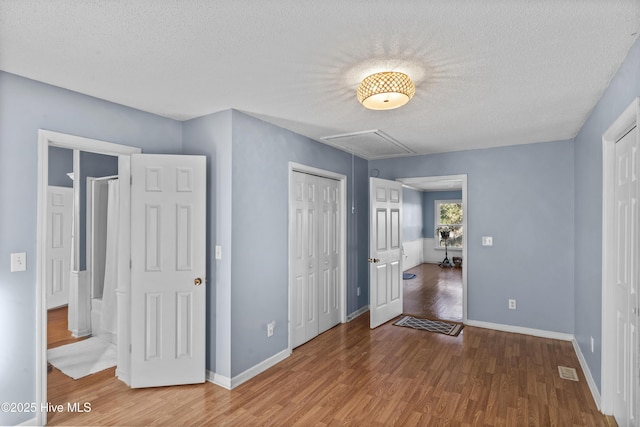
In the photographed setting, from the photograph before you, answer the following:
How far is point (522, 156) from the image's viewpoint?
14.1ft

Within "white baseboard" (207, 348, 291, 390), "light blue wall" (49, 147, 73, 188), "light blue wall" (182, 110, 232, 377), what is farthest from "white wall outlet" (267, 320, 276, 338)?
"light blue wall" (49, 147, 73, 188)

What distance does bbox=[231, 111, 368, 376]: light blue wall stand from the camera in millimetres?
3014

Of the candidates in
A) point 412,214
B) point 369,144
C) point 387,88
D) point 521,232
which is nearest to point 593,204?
point 521,232

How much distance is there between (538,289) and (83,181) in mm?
5825

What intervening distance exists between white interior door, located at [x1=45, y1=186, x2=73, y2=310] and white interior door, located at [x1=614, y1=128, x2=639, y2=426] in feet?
20.8

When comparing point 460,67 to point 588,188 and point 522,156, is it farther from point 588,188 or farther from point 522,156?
point 522,156

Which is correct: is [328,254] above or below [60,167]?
below

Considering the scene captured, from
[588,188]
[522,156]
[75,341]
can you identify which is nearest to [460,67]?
[588,188]

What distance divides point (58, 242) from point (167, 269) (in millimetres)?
3374

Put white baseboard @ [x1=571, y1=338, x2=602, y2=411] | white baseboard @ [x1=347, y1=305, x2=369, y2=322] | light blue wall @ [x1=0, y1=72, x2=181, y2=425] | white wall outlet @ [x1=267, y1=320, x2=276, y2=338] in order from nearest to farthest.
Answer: light blue wall @ [x1=0, y1=72, x2=181, y2=425]
white baseboard @ [x1=571, y1=338, x2=602, y2=411]
white wall outlet @ [x1=267, y1=320, x2=276, y2=338]
white baseboard @ [x1=347, y1=305, x2=369, y2=322]

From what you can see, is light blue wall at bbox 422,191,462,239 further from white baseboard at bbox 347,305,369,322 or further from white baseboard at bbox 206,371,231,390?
white baseboard at bbox 206,371,231,390

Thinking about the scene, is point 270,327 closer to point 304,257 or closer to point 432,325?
point 304,257

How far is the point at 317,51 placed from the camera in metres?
1.92

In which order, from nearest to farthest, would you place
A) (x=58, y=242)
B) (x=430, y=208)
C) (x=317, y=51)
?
(x=317, y=51) → (x=58, y=242) → (x=430, y=208)
